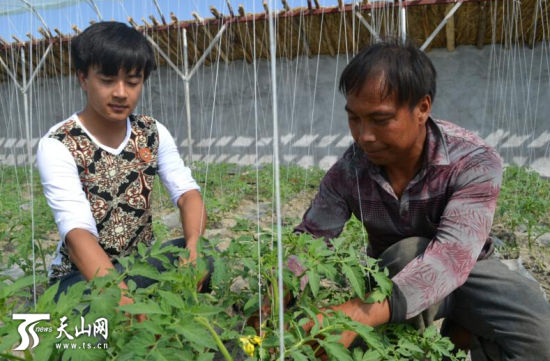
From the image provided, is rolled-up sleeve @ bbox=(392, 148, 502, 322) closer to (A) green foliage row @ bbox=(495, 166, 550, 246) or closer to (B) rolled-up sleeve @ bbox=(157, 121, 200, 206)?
(B) rolled-up sleeve @ bbox=(157, 121, 200, 206)

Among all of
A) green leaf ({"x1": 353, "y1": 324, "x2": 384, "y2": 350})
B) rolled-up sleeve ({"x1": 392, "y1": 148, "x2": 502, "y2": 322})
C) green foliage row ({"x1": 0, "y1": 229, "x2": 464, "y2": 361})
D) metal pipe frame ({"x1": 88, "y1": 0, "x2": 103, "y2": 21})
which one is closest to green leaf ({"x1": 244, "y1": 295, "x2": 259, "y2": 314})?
green foliage row ({"x1": 0, "y1": 229, "x2": 464, "y2": 361})

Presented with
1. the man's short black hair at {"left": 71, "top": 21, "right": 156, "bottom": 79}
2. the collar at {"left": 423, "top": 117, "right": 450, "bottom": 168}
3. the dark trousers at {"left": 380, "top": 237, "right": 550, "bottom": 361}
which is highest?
the man's short black hair at {"left": 71, "top": 21, "right": 156, "bottom": 79}

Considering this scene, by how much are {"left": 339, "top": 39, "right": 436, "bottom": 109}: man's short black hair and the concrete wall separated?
15.3 feet

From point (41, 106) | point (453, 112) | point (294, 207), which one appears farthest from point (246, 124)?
point (41, 106)

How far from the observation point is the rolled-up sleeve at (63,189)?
136cm

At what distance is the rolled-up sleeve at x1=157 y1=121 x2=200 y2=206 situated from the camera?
1730 mm

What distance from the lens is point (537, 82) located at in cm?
632

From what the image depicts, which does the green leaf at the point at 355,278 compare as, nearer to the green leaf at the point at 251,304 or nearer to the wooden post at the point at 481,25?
the green leaf at the point at 251,304

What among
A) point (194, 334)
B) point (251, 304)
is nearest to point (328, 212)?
point (251, 304)

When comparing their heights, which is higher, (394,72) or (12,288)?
(394,72)

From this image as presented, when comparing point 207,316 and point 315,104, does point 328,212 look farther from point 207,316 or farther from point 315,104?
point 315,104

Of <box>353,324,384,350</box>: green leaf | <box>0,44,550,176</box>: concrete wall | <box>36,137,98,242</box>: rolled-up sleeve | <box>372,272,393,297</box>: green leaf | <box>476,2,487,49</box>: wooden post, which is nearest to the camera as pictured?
<box>353,324,384,350</box>: green leaf

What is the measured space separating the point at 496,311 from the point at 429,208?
1.12 ft

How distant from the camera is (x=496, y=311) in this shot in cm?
131
